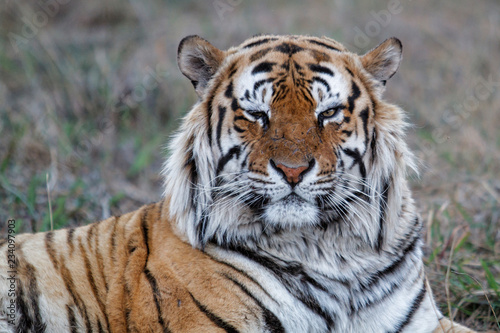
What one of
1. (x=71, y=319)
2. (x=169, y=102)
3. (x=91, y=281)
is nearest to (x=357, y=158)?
(x=91, y=281)

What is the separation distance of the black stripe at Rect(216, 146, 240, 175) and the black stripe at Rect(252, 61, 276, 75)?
0.32m

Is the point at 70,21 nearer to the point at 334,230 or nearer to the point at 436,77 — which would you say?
the point at 436,77

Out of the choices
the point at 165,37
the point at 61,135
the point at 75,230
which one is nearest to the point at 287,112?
the point at 75,230

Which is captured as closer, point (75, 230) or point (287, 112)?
point (287, 112)

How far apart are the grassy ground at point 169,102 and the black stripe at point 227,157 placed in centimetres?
103

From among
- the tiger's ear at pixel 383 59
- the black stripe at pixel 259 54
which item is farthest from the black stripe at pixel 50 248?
the tiger's ear at pixel 383 59

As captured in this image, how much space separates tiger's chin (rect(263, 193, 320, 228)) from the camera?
2.06m

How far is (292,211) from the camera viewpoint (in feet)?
6.75

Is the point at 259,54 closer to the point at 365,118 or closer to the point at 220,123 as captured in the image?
the point at 220,123

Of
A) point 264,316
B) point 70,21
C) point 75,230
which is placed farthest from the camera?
point 70,21

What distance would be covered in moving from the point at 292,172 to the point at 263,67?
1.60 feet

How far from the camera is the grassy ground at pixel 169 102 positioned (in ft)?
11.1

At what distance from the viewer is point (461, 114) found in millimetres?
5520

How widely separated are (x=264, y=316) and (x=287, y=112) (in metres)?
0.76
